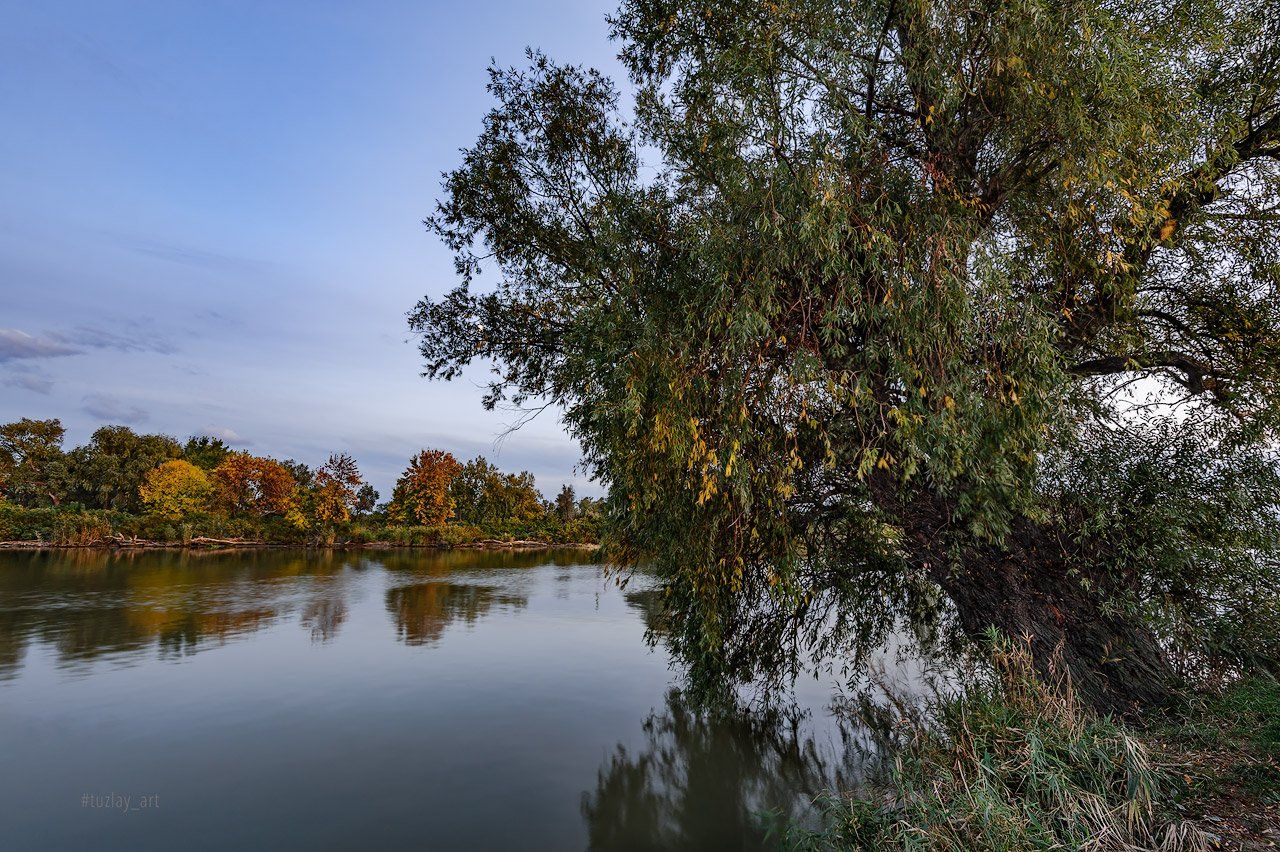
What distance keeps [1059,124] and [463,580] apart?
956 inches

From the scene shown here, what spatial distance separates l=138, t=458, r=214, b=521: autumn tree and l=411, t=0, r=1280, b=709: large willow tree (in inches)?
1746

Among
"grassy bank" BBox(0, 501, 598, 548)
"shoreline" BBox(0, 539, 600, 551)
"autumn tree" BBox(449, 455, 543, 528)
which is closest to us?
"shoreline" BBox(0, 539, 600, 551)

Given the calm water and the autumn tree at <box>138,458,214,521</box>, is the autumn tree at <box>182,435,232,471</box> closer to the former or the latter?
the autumn tree at <box>138,458,214,521</box>

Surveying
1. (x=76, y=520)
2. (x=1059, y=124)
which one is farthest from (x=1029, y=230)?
(x=76, y=520)

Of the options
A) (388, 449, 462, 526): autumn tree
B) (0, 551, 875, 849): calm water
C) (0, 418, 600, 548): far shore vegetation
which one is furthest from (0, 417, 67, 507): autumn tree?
(0, 551, 875, 849): calm water

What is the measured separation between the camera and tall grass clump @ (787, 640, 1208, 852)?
11.5 feet

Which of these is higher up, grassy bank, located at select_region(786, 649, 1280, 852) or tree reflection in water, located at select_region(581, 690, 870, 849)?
grassy bank, located at select_region(786, 649, 1280, 852)

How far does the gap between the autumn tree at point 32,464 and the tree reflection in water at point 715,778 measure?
53582 millimetres

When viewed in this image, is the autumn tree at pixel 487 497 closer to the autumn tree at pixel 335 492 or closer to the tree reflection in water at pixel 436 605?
the autumn tree at pixel 335 492

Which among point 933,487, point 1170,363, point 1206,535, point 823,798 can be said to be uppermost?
point 1170,363

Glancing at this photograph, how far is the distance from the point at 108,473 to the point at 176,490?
910 cm

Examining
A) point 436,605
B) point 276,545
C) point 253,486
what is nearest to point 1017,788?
point 436,605

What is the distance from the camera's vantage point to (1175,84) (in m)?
5.68

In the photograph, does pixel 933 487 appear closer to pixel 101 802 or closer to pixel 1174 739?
pixel 1174 739
